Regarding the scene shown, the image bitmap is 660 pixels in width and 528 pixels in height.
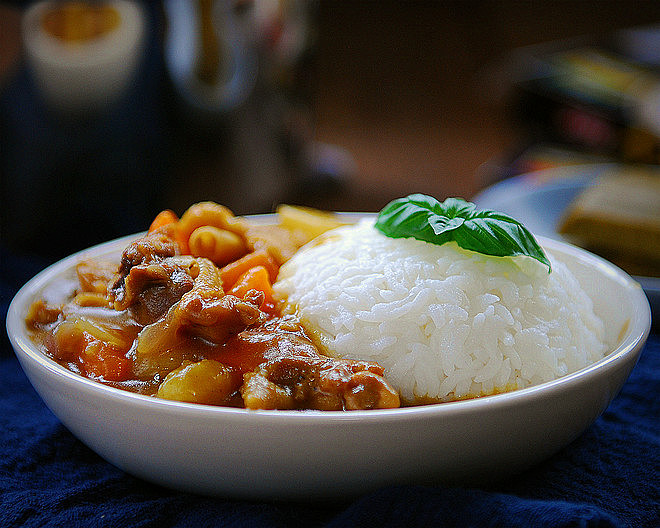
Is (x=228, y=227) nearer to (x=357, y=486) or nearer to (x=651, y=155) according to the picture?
(x=357, y=486)

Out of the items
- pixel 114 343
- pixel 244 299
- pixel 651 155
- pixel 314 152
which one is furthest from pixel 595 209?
pixel 314 152

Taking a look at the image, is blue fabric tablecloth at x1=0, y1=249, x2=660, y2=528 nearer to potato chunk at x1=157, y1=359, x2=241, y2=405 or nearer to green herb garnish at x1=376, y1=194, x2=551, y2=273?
potato chunk at x1=157, y1=359, x2=241, y2=405

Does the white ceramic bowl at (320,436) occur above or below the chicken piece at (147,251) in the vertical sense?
below

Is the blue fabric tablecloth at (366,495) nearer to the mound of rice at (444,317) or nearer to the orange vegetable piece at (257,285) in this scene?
the mound of rice at (444,317)

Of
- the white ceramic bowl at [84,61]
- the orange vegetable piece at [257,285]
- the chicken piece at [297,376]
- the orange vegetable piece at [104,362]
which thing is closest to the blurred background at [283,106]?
the white ceramic bowl at [84,61]

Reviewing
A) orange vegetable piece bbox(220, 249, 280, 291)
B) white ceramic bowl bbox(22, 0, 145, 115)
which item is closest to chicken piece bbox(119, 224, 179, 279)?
orange vegetable piece bbox(220, 249, 280, 291)

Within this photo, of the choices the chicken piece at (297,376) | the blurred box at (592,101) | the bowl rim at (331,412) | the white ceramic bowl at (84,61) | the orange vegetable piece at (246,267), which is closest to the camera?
the bowl rim at (331,412)
